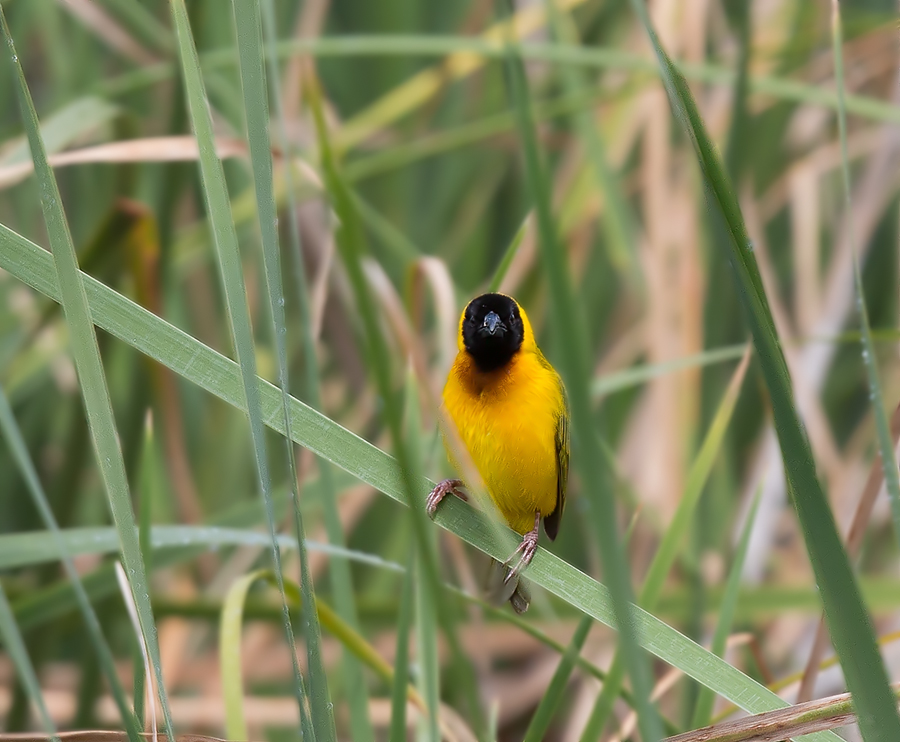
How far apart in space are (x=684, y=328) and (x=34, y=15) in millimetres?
2700

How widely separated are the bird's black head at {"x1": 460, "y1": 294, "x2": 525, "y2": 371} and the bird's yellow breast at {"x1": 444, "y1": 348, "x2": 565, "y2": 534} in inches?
1.0

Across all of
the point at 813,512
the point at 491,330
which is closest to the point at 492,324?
the point at 491,330

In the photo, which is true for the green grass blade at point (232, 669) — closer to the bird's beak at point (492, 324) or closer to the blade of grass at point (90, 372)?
the blade of grass at point (90, 372)

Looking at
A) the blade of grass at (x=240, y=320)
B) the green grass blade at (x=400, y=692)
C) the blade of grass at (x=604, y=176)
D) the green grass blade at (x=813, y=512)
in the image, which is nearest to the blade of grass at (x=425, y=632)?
the green grass blade at (x=400, y=692)

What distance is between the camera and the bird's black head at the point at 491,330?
7.14 feet

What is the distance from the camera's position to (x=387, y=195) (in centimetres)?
369

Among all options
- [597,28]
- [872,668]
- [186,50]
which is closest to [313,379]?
[186,50]

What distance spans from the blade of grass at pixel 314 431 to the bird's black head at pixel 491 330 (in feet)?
3.35

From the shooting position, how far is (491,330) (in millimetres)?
2162

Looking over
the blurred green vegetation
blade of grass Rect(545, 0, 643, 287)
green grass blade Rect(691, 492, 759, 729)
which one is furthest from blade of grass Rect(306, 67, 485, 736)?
blade of grass Rect(545, 0, 643, 287)

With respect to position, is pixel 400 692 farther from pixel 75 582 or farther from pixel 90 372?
pixel 90 372

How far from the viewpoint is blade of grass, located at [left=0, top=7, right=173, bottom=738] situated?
3.22ft

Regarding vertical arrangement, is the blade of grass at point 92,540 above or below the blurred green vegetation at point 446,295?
below

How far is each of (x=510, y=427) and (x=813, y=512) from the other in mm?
1346
